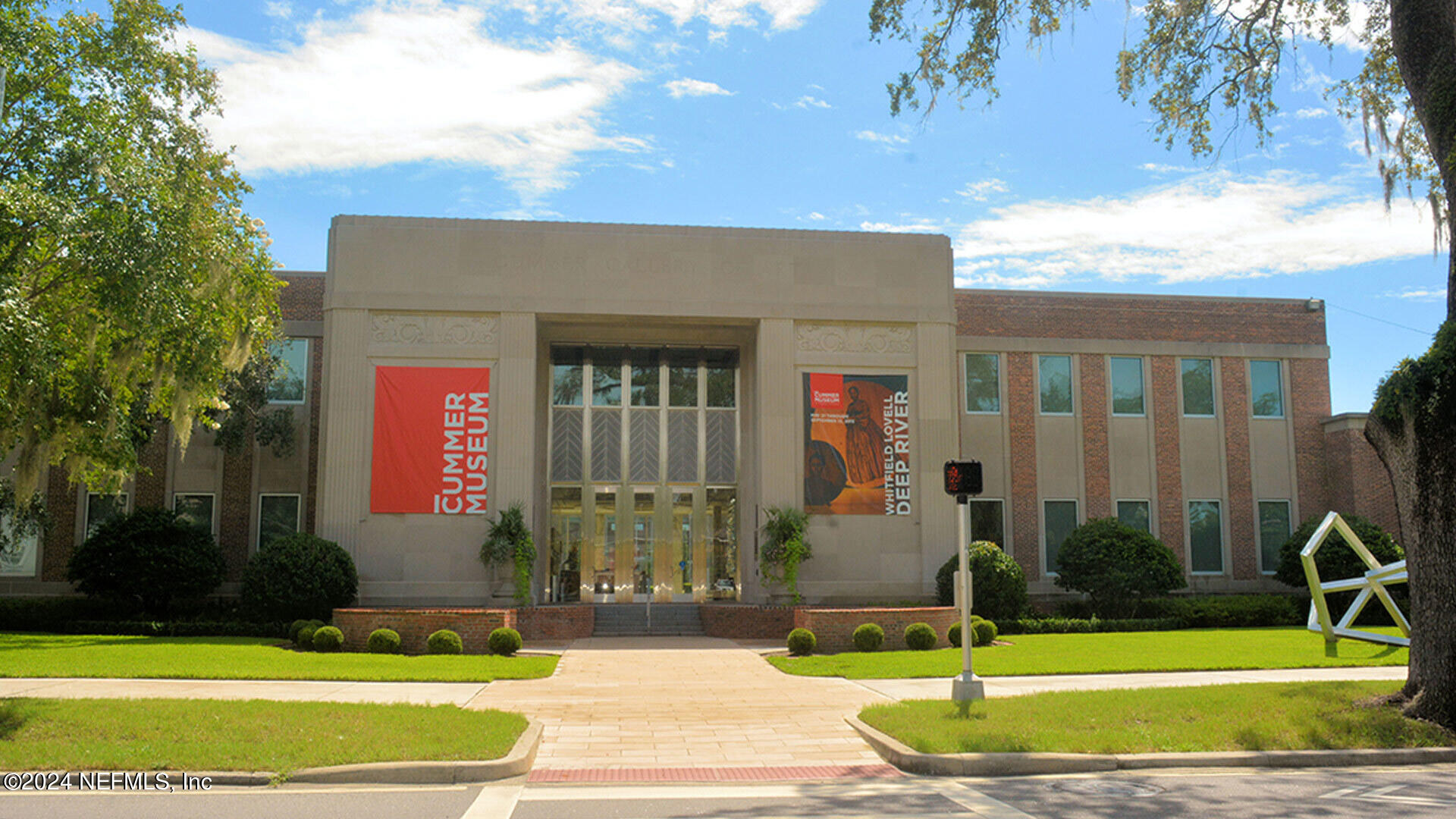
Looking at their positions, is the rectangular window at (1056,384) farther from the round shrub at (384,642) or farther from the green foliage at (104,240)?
the green foliage at (104,240)

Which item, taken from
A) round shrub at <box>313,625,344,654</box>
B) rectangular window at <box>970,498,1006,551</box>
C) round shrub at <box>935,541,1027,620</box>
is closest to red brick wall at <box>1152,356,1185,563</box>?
rectangular window at <box>970,498,1006,551</box>

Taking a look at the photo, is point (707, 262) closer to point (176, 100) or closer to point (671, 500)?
point (671, 500)

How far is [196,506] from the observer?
29141mm

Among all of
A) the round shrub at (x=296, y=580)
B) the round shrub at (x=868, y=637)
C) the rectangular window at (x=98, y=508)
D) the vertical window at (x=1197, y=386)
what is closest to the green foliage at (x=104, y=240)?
the round shrub at (x=296, y=580)

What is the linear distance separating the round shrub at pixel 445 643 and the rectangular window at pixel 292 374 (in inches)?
472

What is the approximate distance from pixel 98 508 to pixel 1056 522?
2603cm

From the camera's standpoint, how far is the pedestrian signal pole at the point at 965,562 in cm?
1194

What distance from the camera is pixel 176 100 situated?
1577cm

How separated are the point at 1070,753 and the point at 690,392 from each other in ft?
69.5

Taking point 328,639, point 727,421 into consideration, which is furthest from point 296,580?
point 727,421

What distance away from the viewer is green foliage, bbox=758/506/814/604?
26.3 metres

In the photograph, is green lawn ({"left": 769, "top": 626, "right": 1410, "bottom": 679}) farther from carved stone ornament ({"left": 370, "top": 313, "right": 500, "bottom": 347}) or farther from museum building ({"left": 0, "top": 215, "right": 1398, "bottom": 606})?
carved stone ornament ({"left": 370, "top": 313, "right": 500, "bottom": 347})

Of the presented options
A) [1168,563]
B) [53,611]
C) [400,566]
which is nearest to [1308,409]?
[1168,563]

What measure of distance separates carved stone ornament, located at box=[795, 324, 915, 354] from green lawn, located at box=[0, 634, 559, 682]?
11544mm
